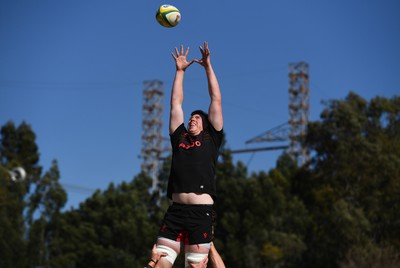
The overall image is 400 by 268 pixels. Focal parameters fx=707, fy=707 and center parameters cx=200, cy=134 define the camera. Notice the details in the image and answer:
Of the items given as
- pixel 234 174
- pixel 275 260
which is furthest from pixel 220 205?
pixel 275 260

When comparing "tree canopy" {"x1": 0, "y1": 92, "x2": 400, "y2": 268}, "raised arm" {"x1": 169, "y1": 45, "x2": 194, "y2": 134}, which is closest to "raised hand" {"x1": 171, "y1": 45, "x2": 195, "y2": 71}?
"raised arm" {"x1": 169, "y1": 45, "x2": 194, "y2": 134}

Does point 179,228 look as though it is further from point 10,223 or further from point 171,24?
point 10,223

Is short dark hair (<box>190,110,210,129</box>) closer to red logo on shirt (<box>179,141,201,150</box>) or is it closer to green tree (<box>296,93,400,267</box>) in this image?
red logo on shirt (<box>179,141,201,150</box>)

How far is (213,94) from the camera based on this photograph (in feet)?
31.2

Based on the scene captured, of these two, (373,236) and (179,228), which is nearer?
(179,228)

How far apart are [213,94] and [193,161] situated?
1037 mm

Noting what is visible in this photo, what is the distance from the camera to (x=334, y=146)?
47.1m

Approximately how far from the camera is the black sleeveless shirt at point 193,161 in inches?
353

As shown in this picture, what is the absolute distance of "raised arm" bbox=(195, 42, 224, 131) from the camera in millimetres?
9414

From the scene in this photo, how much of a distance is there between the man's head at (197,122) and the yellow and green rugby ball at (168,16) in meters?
1.78

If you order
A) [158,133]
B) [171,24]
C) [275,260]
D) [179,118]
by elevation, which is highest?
[158,133]

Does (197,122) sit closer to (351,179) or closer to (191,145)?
(191,145)

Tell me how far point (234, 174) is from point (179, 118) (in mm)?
38717

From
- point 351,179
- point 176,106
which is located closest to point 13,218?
point 351,179
